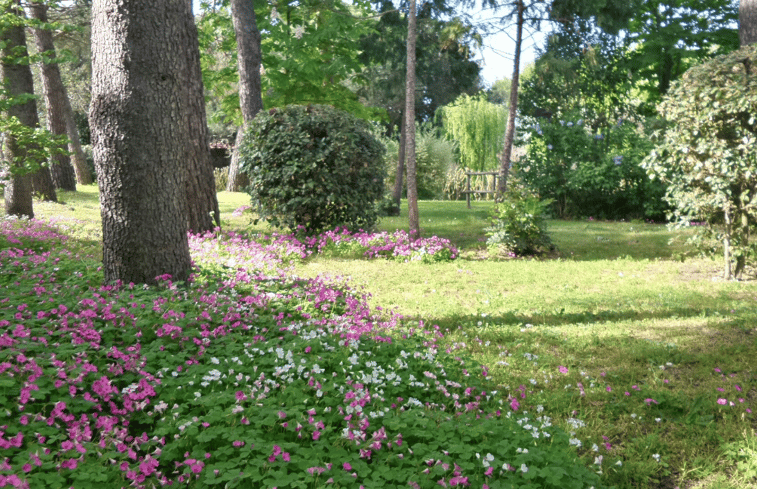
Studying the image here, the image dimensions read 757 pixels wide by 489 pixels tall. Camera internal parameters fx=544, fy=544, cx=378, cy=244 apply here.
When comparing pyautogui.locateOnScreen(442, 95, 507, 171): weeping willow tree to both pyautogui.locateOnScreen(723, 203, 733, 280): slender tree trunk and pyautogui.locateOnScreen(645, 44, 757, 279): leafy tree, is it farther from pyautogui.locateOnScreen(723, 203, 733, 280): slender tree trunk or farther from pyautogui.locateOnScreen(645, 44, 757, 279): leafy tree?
pyautogui.locateOnScreen(723, 203, 733, 280): slender tree trunk

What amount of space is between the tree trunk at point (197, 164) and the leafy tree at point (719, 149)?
658 centimetres

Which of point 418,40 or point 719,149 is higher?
point 418,40

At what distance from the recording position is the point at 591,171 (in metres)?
13.4

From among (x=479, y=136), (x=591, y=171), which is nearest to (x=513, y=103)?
(x=591, y=171)

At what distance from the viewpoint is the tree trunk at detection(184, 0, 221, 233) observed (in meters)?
8.62

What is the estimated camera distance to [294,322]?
472 cm

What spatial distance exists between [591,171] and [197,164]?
9.44 metres

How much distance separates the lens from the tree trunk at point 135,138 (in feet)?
16.6

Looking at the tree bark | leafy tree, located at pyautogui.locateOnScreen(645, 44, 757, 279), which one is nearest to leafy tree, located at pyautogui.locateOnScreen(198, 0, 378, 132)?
the tree bark

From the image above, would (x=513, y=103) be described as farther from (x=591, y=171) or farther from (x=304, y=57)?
(x=304, y=57)

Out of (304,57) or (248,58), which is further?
(304,57)

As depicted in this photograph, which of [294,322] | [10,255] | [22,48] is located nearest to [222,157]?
[22,48]

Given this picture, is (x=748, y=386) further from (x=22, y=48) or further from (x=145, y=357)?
(x=22, y=48)

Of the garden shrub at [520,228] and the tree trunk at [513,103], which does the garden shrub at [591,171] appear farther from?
the garden shrub at [520,228]
